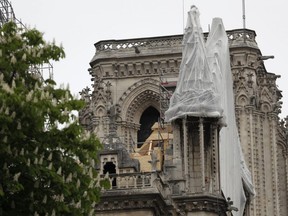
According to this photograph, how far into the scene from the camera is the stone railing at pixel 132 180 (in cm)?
6875

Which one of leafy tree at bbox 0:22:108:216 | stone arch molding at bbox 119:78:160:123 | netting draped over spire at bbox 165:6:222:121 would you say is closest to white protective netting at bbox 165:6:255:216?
netting draped over spire at bbox 165:6:222:121

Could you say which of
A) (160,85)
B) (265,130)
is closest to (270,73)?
(265,130)

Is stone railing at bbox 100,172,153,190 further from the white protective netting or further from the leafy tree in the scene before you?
the leafy tree

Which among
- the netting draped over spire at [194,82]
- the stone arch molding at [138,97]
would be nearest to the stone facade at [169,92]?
the stone arch molding at [138,97]

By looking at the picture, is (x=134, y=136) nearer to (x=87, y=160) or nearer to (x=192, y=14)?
(x=192, y=14)

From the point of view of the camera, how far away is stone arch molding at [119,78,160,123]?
110688 mm

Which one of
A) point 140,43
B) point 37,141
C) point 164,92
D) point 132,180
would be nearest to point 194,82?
point 132,180

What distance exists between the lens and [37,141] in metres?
46.0

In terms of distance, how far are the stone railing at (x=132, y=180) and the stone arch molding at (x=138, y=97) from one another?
136 feet

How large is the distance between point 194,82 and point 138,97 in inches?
1191

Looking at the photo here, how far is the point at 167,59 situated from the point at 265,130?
304 inches

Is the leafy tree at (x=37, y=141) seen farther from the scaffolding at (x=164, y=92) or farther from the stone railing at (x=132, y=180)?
the scaffolding at (x=164, y=92)

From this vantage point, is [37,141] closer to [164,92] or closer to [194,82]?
[194,82]

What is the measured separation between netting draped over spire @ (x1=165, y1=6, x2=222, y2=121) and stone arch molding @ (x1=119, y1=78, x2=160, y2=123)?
26998 mm
